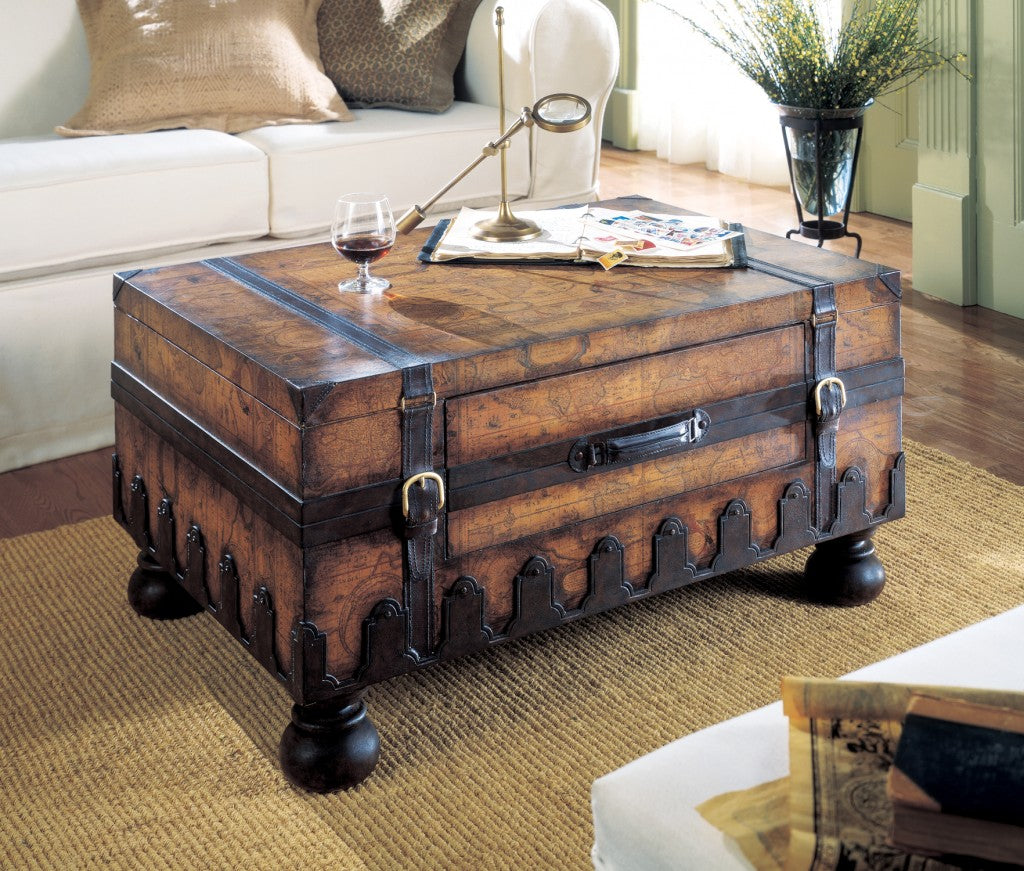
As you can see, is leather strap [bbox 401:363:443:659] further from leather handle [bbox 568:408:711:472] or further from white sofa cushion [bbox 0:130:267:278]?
white sofa cushion [bbox 0:130:267:278]

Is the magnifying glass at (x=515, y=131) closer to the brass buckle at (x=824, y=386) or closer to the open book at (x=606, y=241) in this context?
the open book at (x=606, y=241)

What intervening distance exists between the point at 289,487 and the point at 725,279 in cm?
63

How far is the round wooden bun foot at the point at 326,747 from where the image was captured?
1438 mm

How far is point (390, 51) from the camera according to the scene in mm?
2846

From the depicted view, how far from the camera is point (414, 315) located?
1.57 m

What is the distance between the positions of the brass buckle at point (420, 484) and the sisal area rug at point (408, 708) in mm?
302

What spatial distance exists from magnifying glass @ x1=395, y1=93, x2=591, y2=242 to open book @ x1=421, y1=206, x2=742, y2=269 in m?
0.02

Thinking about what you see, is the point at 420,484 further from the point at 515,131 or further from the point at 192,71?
the point at 192,71

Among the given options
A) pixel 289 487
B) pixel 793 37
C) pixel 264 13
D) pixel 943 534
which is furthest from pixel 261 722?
pixel 793 37

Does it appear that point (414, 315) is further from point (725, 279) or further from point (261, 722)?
point (261, 722)

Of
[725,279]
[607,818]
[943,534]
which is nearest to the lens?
[607,818]

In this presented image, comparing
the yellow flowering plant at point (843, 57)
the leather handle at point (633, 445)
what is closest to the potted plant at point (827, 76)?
the yellow flowering plant at point (843, 57)

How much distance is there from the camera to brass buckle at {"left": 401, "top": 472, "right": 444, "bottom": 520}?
1.41 m

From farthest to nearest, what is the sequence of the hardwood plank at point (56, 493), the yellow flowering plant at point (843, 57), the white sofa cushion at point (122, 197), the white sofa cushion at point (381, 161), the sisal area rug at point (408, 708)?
the yellow flowering plant at point (843, 57), the white sofa cushion at point (381, 161), the white sofa cushion at point (122, 197), the hardwood plank at point (56, 493), the sisal area rug at point (408, 708)
